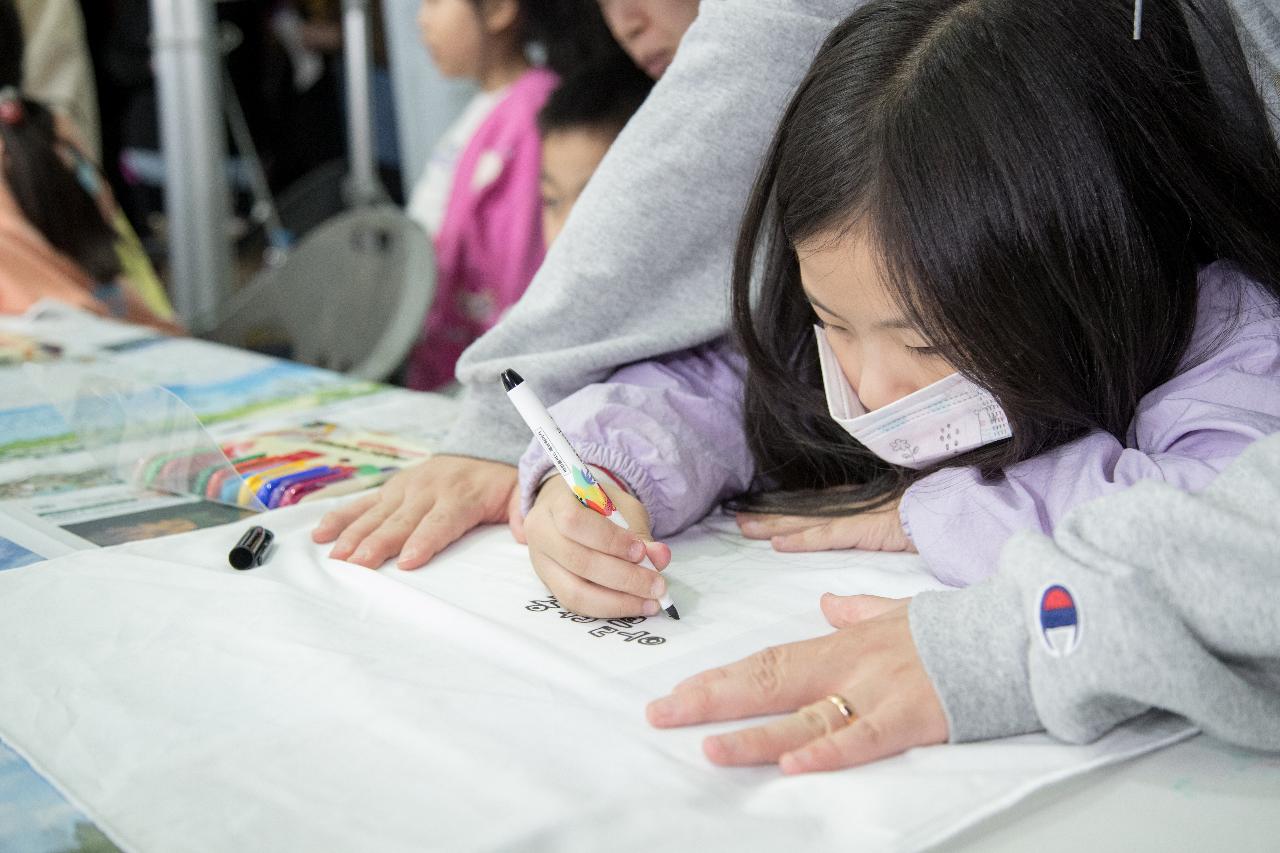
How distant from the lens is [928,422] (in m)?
0.73

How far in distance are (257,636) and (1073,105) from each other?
535mm

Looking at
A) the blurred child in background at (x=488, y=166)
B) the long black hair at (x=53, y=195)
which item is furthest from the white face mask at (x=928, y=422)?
the long black hair at (x=53, y=195)

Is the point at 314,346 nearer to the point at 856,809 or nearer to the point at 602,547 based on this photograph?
the point at 602,547

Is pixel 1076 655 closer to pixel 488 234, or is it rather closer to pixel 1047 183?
pixel 1047 183

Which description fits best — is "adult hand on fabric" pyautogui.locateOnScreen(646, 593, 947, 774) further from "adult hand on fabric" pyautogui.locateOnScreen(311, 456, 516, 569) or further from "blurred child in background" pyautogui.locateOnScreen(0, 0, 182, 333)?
"blurred child in background" pyautogui.locateOnScreen(0, 0, 182, 333)

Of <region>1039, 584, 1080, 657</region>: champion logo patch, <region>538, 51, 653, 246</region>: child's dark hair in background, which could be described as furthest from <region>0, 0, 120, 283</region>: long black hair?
<region>1039, 584, 1080, 657</region>: champion logo patch

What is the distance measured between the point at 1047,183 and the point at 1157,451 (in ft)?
0.54

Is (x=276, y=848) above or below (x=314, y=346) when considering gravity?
above

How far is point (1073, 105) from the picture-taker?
66 cm

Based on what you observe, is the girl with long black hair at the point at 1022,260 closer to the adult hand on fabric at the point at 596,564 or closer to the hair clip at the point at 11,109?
the adult hand on fabric at the point at 596,564

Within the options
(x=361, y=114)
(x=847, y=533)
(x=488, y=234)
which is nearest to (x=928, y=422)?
(x=847, y=533)

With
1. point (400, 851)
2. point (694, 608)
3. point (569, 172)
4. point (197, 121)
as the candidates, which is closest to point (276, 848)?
point (400, 851)

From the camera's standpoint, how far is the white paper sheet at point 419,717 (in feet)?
1.54

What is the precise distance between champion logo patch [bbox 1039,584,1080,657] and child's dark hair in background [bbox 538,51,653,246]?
1.23m
